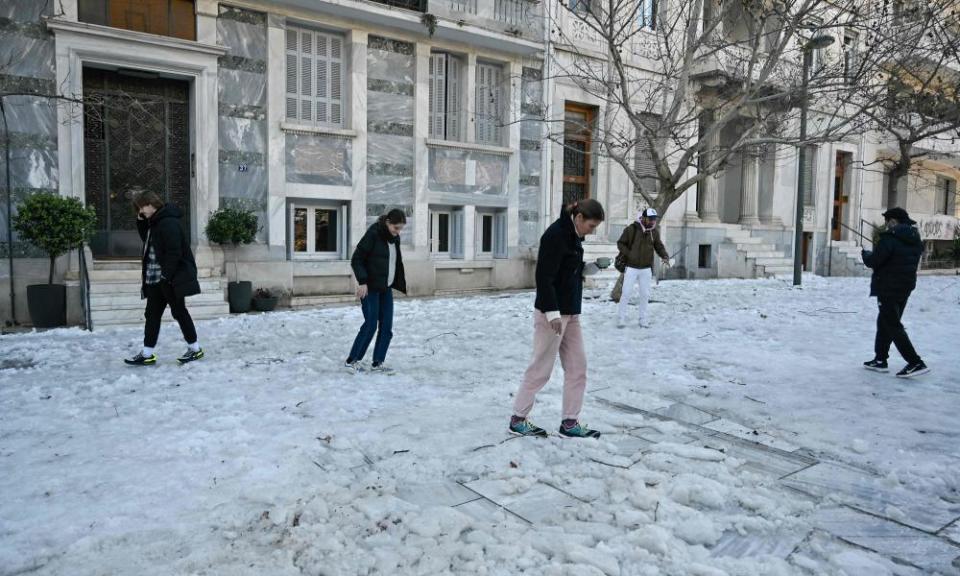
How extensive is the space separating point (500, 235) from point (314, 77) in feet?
18.6

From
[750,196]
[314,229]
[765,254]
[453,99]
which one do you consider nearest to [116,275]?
[314,229]

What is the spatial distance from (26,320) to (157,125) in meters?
4.06

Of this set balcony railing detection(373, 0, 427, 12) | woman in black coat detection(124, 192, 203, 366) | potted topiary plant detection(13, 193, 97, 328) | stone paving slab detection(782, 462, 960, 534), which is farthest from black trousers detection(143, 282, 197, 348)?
balcony railing detection(373, 0, 427, 12)

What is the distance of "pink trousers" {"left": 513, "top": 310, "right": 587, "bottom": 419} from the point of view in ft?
16.6

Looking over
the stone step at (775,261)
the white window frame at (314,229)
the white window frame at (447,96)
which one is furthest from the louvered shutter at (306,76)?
the stone step at (775,261)

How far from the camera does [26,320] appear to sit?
1070 cm

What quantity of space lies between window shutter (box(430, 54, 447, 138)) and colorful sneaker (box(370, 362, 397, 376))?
914 cm

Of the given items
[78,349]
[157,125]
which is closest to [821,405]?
[78,349]

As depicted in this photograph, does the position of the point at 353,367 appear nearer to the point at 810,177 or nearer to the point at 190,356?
the point at 190,356

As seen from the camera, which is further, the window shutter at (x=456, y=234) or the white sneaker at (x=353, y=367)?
the window shutter at (x=456, y=234)

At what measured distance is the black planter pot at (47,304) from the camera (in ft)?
33.6

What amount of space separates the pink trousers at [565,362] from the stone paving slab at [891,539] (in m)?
1.79

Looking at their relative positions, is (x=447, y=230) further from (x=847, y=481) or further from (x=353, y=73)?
(x=847, y=481)

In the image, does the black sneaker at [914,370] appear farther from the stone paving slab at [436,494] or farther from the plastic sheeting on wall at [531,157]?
the plastic sheeting on wall at [531,157]
